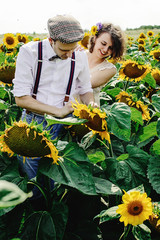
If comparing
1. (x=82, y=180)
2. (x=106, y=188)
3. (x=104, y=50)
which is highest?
(x=104, y=50)

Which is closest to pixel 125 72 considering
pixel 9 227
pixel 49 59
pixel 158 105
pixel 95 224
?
pixel 158 105

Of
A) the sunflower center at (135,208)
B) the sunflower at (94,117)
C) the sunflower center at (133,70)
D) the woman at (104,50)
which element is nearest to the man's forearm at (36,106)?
the sunflower at (94,117)

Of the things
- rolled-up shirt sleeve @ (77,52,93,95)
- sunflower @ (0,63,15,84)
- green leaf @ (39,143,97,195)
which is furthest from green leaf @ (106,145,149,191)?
sunflower @ (0,63,15,84)

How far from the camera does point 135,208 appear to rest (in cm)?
98

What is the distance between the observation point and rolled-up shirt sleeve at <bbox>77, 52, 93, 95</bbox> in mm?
1643

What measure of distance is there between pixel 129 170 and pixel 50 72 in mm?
699

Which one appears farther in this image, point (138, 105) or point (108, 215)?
point (138, 105)

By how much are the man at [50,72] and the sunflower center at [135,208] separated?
56 cm

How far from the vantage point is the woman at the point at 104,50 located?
2.21m

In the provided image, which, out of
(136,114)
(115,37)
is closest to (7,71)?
(115,37)

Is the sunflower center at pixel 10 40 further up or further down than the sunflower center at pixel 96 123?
further down

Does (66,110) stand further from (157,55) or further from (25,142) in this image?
(157,55)

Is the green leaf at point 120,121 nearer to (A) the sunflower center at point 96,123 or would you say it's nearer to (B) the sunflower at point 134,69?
(A) the sunflower center at point 96,123

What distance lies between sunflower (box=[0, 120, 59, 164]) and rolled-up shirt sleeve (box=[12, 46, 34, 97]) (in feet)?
1.74
